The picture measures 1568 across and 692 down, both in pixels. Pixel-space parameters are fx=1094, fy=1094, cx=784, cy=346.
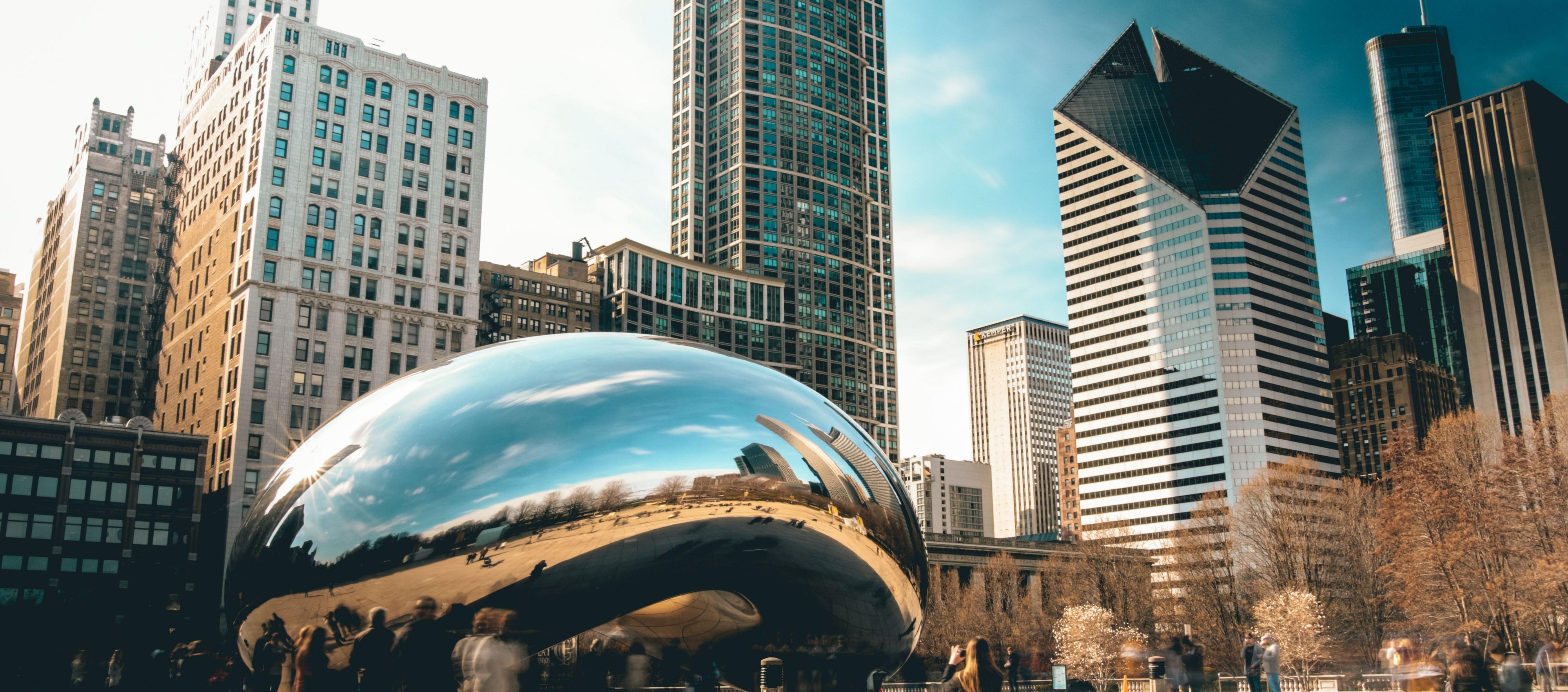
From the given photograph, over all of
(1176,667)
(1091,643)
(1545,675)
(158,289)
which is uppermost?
(158,289)

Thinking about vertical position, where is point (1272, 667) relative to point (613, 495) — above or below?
below

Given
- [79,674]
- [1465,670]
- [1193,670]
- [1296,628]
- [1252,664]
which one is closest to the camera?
[1465,670]

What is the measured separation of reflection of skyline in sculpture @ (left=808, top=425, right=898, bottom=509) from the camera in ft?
22.3

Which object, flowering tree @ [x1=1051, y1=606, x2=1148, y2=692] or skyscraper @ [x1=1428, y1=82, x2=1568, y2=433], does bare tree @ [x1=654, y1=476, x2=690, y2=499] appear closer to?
flowering tree @ [x1=1051, y1=606, x2=1148, y2=692]

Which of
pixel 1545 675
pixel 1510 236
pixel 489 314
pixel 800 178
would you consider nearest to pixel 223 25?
pixel 489 314

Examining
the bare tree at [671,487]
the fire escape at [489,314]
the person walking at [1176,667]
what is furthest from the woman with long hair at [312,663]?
the fire escape at [489,314]

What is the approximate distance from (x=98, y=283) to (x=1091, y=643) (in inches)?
4269

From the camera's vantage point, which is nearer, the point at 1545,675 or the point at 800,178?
the point at 1545,675

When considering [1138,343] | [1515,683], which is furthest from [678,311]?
[1515,683]

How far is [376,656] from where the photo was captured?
5.44m

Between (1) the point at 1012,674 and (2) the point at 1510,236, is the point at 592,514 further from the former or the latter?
(2) the point at 1510,236

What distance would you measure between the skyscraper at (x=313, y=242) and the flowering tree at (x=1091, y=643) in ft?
183

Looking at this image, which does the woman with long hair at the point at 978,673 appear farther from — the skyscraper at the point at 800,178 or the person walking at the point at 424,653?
the skyscraper at the point at 800,178

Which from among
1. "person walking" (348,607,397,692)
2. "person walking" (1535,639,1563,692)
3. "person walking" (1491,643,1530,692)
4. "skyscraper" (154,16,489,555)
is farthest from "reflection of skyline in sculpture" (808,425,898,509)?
"skyscraper" (154,16,489,555)
